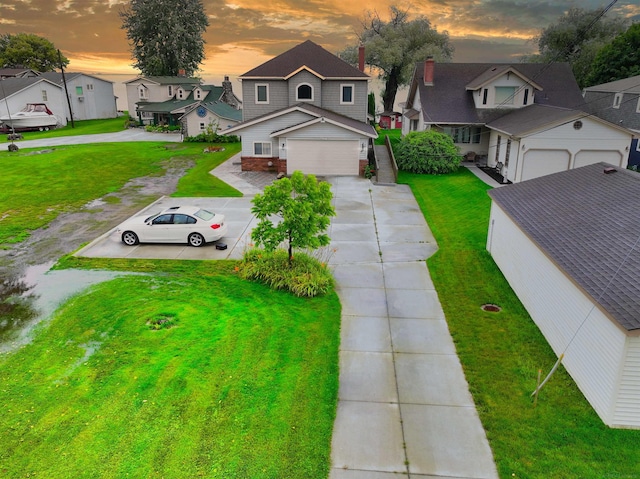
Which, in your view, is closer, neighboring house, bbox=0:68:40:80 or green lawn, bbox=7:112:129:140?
green lawn, bbox=7:112:129:140

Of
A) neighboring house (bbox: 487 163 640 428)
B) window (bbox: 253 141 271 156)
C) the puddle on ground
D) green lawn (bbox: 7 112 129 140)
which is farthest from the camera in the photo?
green lawn (bbox: 7 112 129 140)

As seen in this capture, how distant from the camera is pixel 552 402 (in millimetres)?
10781

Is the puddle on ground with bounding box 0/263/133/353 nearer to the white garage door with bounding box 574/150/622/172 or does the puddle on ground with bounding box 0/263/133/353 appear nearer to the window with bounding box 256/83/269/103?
the window with bounding box 256/83/269/103

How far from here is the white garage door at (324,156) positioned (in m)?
34.0

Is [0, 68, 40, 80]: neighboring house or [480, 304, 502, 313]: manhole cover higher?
[0, 68, 40, 80]: neighboring house

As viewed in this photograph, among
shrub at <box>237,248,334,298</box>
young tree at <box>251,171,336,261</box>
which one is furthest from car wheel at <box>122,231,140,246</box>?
young tree at <box>251,171,336,261</box>

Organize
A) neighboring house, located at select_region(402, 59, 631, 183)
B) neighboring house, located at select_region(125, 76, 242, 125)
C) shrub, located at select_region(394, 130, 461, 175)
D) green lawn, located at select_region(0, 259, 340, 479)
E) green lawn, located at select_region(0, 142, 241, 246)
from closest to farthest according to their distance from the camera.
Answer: green lawn, located at select_region(0, 259, 340, 479) → green lawn, located at select_region(0, 142, 241, 246) → neighboring house, located at select_region(402, 59, 631, 183) → shrub, located at select_region(394, 130, 461, 175) → neighboring house, located at select_region(125, 76, 242, 125)

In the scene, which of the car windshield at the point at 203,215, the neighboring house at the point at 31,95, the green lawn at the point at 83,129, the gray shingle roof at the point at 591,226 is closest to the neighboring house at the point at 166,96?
the green lawn at the point at 83,129

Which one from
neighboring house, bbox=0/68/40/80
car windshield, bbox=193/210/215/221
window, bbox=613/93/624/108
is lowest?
car windshield, bbox=193/210/215/221

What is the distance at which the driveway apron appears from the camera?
9.24 metres

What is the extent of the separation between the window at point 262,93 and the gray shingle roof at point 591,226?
23.2m

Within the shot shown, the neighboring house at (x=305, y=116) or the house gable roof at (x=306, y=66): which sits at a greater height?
the house gable roof at (x=306, y=66)

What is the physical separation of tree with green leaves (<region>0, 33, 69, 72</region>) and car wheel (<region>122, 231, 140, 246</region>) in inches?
3175

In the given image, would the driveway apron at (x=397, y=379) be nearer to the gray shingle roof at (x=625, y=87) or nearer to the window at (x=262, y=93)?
the window at (x=262, y=93)
